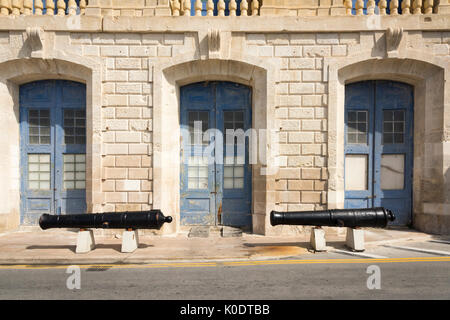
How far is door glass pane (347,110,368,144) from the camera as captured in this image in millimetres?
8219

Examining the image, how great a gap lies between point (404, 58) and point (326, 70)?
2.23 metres

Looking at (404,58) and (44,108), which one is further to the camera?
(44,108)

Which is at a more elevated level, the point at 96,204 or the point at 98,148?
the point at 98,148

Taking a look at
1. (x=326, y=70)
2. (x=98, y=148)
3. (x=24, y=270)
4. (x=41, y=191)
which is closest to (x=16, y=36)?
(x=98, y=148)

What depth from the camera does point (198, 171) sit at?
26.9ft

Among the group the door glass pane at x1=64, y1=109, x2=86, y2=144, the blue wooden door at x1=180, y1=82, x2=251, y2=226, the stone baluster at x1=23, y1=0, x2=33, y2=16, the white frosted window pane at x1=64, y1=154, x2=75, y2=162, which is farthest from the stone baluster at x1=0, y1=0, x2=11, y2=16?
the blue wooden door at x1=180, y1=82, x2=251, y2=226

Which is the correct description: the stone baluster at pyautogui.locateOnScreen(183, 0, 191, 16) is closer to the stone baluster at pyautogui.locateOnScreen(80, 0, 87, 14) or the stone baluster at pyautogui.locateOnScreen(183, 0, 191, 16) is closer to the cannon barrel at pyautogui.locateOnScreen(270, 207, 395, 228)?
the stone baluster at pyautogui.locateOnScreen(80, 0, 87, 14)

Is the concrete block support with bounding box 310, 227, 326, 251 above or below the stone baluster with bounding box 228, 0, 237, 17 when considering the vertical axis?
below

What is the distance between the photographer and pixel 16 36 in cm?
745

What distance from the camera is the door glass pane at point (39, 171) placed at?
8.24m

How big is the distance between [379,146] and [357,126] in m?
0.93

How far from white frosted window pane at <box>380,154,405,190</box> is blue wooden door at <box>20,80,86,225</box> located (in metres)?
9.49

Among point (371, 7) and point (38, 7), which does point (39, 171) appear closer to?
point (38, 7)
